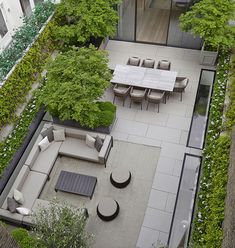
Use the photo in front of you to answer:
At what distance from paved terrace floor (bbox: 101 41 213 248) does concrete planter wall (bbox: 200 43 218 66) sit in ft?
1.05

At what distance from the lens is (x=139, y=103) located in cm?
1466

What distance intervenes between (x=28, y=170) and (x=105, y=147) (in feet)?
10.1

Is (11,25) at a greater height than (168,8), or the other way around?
(168,8)

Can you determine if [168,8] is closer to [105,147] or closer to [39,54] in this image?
[39,54]

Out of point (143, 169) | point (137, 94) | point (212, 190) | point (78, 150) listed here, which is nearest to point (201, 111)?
point (137, 94)

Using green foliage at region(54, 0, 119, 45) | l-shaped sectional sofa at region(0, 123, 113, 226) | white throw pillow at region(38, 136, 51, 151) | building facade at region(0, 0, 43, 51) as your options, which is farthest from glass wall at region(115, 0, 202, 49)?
white throw pillow at region(38, 136, 51, 151)

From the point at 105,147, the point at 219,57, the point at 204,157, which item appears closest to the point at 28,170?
the point at 105,147

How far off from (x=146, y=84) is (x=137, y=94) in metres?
0.63

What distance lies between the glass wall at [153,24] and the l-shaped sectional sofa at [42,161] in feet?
24.2

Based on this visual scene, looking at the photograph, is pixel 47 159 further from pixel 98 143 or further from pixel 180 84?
pixel 180 84

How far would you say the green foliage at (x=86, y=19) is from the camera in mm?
14773

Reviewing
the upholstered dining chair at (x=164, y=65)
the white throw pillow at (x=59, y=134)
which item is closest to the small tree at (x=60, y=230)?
the white throw pillow at (x=59, y=134)

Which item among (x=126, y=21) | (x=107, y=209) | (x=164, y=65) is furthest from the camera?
(x=126, y=21)

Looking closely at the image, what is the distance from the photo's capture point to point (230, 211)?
26.0 feet
